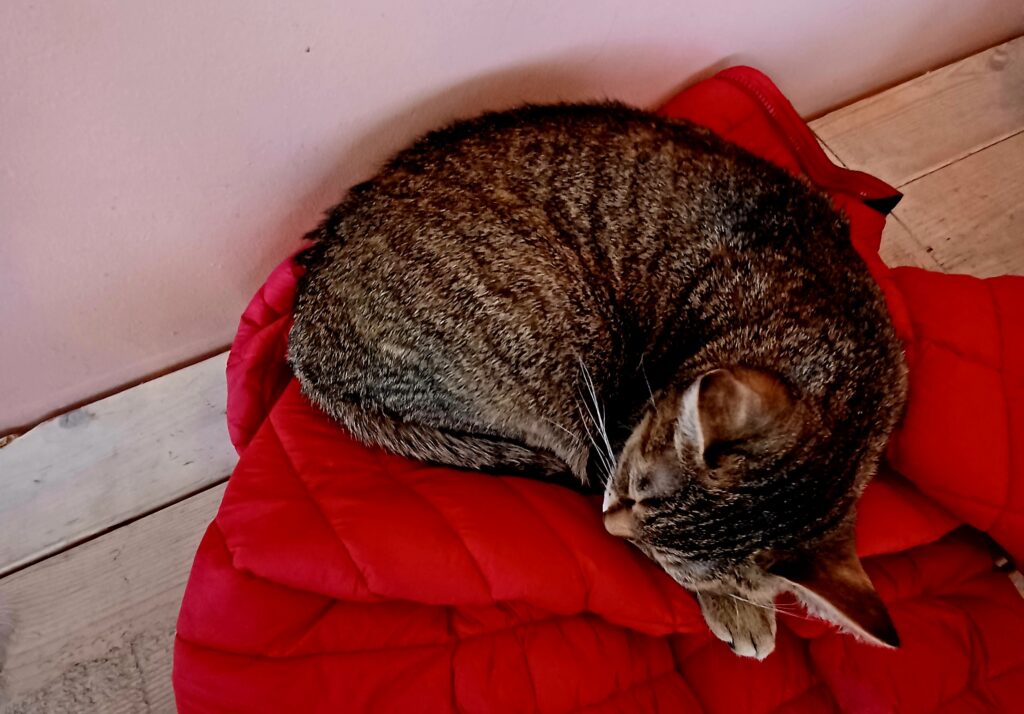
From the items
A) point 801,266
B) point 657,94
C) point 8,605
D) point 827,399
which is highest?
point 657,94

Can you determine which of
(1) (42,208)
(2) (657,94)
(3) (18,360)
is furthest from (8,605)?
(2) (657,94)

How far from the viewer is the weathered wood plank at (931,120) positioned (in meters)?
1.78

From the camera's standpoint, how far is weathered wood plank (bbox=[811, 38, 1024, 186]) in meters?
1.78

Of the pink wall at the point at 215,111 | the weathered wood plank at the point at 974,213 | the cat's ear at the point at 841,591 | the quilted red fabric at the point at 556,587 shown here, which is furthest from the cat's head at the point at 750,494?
the weathered wood plank at the point at 974,213

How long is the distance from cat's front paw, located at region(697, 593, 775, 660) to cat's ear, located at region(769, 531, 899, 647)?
17 cm

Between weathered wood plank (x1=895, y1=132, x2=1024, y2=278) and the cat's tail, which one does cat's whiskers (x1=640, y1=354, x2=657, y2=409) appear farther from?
weathered wood plank (x1=895, y1=132, x2=1024, y2=278)

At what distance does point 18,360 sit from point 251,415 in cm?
46

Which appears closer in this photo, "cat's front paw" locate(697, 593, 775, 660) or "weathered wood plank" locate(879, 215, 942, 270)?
"cat's front paw" locate(697, 593, 775, 660)

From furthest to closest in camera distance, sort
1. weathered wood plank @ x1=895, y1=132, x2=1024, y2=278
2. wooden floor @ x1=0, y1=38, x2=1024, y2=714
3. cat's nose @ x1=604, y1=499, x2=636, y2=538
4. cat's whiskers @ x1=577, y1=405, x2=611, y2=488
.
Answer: weathered wood plank @ x1=895, y1=132, x2=1024, y2=278
wooden floor @ x1=0, y1=38, x2=1024, y2=714
cat's whiskers @ x1=577, y1=405, x2=611, y2=488
cat's nose @ x1=604, y1=499, x2=636, y2=538

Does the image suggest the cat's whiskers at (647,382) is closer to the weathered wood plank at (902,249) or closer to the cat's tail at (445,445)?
the cat's tail at (445,445)

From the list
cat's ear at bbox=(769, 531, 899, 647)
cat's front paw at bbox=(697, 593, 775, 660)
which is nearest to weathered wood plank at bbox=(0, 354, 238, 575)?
cat's front paw at bbox=(697, 593, 775, 660)

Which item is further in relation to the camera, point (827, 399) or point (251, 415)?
point (251, 415)

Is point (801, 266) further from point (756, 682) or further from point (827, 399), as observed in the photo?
point (756, 682)

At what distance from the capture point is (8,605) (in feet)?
4.36
